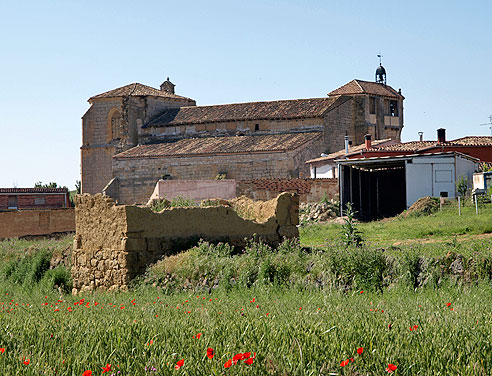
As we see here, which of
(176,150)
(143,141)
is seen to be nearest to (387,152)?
(176,150)

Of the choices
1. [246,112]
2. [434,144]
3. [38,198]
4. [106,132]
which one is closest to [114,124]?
[106,132]

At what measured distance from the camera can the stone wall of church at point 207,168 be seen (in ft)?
155

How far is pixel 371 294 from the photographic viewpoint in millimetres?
11266

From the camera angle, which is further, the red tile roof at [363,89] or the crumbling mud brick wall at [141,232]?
the red tile roof at [363,89]

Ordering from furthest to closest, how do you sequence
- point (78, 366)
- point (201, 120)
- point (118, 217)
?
point (201, 120)
point (118, 217)
point (78, 366)

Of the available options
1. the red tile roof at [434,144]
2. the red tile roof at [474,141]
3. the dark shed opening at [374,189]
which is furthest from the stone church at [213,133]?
the dark shed opening at [374,189]

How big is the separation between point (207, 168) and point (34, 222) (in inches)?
861

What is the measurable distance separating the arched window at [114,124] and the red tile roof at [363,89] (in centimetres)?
1742

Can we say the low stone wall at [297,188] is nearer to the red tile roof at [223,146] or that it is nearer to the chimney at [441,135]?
the chimney at [441,135]

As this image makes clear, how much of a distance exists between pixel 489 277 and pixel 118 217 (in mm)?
7532

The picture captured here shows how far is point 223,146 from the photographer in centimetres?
5103

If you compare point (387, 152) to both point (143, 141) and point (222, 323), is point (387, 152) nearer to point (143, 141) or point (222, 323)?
point (143, 141)

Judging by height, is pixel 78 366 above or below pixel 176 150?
below

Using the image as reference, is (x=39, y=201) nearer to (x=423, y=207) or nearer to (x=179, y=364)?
(x=423, y=207)
